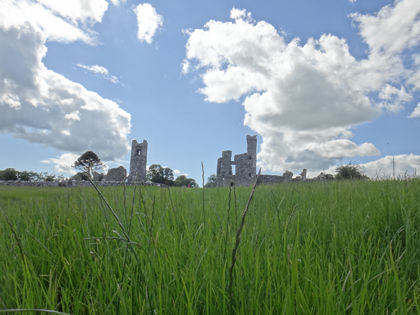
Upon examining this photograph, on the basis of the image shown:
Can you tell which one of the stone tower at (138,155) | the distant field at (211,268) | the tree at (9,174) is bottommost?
the distant field at (211,268)

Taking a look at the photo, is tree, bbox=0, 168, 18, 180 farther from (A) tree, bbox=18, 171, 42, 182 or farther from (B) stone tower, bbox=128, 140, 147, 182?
(B) stone tower, bbox=128, 140, 147, 182

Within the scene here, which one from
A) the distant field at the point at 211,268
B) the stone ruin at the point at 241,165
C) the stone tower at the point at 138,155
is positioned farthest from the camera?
the stone tower at the point at 138,155

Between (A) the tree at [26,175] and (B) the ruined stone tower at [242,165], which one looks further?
(A) the tree at [26,175]

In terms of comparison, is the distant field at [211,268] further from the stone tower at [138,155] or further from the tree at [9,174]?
the tree at [9,174]

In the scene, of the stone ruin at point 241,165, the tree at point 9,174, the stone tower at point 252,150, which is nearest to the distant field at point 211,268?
the stone ruin at point 241,165

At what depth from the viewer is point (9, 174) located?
4953 centimetres

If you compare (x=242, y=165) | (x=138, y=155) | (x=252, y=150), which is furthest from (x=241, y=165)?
(x=138, y=155)

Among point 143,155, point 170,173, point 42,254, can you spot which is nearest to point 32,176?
point 170,173

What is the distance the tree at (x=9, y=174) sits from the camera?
158 ft

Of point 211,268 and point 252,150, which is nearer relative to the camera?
point 211,268

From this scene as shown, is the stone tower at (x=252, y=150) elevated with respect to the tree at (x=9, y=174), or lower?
elevated

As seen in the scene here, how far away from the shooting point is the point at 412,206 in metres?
2.95

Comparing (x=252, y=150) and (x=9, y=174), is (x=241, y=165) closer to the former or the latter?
(x=252, y=150)

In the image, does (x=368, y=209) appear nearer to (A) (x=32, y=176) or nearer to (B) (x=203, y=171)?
(B) (x=203, y=171)
